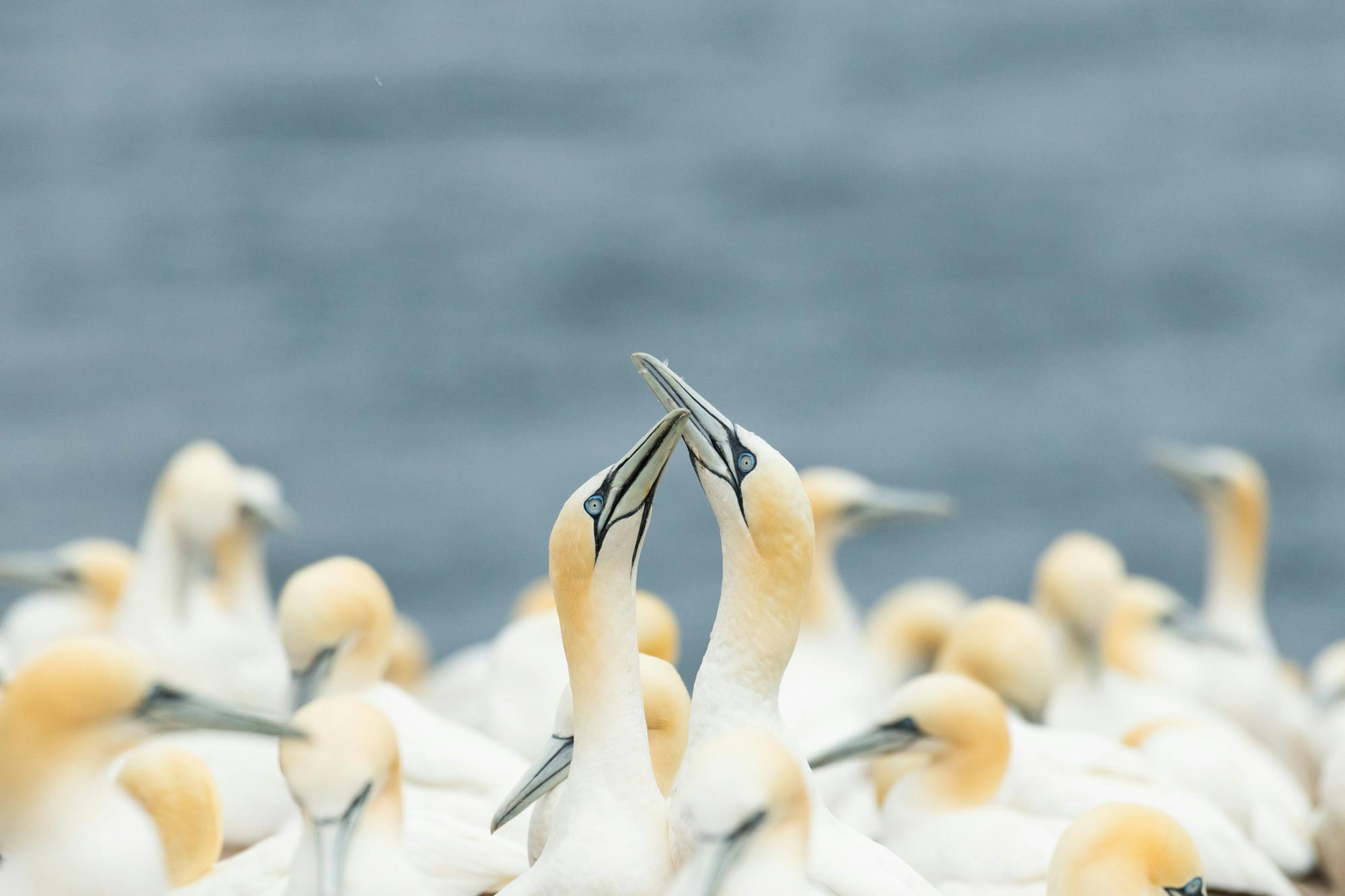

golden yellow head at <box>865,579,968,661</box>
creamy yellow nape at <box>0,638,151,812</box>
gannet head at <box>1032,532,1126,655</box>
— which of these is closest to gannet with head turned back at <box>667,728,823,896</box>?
creamy yellow nape at <box>0,638,151,812</box>

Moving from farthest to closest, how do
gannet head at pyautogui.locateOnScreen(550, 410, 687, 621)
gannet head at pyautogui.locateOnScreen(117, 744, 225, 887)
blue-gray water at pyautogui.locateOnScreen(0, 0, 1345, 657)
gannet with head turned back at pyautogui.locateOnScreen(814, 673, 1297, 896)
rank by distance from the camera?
blue-gray water at pyautogui.locateOnScreen(0, 0, 1345, 657) → gannet with head turned back at pyautogui.locateOnScreen(814, 673, 1297, 896) → gannet head at pyautogui.locateOnScreen(117, 744, 225, 887) → gannet head at pyautogui.locateOnScreen(550, 410, 687, 621)

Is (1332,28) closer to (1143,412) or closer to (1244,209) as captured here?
(1244,209)

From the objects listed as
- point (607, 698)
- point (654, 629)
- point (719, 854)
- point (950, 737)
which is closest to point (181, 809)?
point (607, 698)

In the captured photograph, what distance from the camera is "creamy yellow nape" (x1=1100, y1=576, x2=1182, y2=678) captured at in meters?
9.05

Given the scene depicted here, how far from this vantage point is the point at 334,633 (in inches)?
251

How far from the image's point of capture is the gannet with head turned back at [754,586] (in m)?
4.50

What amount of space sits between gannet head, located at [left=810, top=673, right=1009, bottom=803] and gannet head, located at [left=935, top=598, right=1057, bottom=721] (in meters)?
1.03

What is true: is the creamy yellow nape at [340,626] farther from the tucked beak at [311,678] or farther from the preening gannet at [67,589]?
the preening gannet at [67,589]

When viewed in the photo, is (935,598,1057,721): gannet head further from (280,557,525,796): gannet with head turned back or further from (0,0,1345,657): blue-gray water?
(0,0,1345,657): blue-gray water

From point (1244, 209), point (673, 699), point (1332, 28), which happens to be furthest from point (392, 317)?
point (673, 699)

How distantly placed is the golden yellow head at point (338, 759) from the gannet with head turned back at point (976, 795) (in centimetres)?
148

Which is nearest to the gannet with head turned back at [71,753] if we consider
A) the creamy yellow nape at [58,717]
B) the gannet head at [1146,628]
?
the creamy yellow nape at [58,717]

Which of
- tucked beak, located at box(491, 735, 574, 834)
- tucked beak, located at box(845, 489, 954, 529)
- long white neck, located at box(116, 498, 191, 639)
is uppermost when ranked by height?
long white neck, located at box(116, 498, 191, 639)

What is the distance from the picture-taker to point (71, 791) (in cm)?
490
